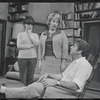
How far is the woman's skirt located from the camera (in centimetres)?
259

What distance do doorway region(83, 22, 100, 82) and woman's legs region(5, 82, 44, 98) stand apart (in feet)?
11.4

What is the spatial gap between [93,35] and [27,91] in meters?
→ 3.63

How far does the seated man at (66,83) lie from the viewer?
68.6 inches

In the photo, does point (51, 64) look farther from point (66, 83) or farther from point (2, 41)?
point (2, 41)

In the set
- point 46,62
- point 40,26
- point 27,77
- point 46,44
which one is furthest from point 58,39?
point 40,26

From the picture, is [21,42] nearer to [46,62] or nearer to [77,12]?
[46,62]

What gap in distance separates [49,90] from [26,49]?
1235mm

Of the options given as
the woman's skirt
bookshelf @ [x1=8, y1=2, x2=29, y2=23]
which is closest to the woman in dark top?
the woman's skirt

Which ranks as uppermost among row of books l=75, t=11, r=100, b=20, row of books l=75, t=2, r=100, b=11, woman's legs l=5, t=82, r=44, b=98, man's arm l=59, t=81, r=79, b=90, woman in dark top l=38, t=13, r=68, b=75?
row of books l=75, t=2, r=100, b=11

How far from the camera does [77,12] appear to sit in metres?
5.36

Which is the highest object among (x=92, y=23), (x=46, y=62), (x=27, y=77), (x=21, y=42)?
(x=92, y=23)

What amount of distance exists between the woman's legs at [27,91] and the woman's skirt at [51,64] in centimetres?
81

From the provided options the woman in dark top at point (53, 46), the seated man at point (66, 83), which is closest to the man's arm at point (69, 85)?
the seated man at point (66, 83)

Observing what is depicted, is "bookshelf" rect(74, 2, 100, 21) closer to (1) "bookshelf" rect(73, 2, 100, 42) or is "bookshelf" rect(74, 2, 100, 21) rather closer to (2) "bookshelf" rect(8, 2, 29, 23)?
(1) "bookshelf" rect(73, 2, 100, 42)
